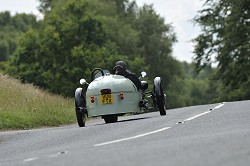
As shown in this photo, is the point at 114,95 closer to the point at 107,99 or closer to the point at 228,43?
the point at 107,99

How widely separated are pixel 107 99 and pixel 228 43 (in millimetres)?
33080

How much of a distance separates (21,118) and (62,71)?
4342 centimetres

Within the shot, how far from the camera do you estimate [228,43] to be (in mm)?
52125

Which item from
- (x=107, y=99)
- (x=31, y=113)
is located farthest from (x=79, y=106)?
(x=31, y=113)

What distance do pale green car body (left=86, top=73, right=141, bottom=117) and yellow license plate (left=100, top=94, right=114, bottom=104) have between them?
0.06 metres

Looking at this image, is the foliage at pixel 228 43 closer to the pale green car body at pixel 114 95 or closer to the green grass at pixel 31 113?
the green grass at pixel 31 113

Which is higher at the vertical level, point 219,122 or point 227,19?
point 227,19

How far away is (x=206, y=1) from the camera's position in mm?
55719

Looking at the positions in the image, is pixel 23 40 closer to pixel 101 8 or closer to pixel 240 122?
pixel 101 8

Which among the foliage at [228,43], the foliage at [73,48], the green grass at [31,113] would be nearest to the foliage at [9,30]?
the foliage at [73,48]

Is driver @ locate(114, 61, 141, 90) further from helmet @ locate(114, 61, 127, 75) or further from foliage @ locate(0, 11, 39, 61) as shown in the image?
foliage @ locate(0, 11, 39, 61)

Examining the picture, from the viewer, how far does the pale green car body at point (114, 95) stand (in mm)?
20000

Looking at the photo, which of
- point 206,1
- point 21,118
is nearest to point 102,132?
point 21,118

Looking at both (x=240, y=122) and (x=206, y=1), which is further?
(x=206, y=1)
